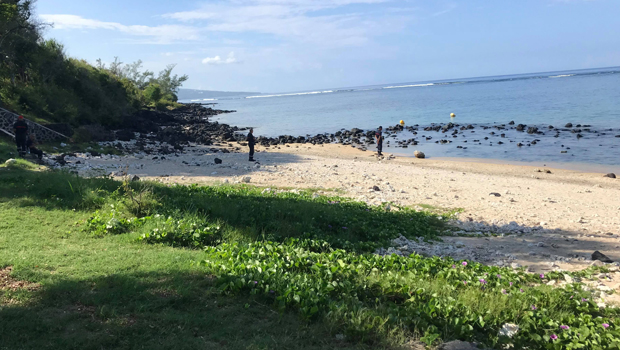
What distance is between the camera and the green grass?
406 cm

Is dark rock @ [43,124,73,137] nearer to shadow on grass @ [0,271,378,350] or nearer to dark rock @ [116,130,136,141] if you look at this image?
dark rock @ [116,130,136,141]

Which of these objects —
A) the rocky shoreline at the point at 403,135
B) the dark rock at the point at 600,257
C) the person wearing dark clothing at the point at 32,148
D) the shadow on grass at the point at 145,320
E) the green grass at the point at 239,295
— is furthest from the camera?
the rocky shoreline at the point at 403,135

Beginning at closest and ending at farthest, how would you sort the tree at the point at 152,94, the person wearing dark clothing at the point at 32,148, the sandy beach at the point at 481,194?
the sandy beach at the point at 481,194
the person wearing dark clothing at the point at 32,148
the tree at the point at 152,94

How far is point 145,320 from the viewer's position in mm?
4211

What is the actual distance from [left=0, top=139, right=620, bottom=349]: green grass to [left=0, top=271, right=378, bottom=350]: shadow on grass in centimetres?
1

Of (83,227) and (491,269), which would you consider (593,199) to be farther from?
(83,227)

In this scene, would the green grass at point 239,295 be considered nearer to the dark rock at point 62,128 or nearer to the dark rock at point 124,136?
the dark rock at point 62,128

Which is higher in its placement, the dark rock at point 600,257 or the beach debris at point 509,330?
the beach debris at point 509,330

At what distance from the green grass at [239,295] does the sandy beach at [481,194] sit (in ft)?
7.24

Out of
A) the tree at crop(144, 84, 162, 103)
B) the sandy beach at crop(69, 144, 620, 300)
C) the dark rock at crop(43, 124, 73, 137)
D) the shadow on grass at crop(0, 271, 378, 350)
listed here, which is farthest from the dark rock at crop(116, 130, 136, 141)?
the tree at crop(144, 84, 162, 103)

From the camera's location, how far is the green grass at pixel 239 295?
160 inches

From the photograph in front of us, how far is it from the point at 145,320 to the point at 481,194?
534 inches

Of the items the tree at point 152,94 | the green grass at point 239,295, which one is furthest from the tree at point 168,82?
the green grass at point 239,295

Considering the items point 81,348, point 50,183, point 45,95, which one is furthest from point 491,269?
point 45,95
